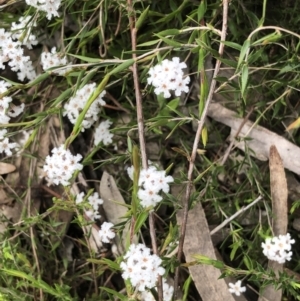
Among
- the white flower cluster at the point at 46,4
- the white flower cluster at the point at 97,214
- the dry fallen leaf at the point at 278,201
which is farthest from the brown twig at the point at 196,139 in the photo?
the white flower cluster at the point at 46,4

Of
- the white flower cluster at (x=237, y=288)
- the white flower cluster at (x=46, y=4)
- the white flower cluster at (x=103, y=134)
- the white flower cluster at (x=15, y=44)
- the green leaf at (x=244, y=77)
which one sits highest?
the white flower cluster at (x=46, y=4)

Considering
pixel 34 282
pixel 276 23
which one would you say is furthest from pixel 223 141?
pixel 34 282

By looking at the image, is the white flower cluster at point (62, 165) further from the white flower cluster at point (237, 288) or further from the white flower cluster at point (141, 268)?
the white flower cluster at point (237, 288)

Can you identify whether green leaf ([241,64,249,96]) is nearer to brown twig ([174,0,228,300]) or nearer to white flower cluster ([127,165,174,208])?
brown twig ([174,0,228,300])

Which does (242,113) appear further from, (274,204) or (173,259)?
(173,259)

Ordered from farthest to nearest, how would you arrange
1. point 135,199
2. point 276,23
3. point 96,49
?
point 96,49 → point 276,23 → point 135,199

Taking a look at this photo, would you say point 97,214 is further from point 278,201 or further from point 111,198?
point 278,201

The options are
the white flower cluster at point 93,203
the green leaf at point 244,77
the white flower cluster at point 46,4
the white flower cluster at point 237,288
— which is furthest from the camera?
the white flower cluster at point 93,203
